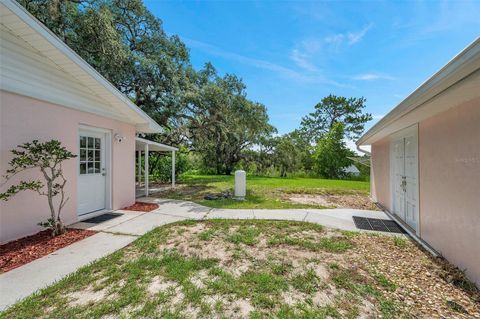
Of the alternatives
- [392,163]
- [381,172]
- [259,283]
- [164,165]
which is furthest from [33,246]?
[164,165]

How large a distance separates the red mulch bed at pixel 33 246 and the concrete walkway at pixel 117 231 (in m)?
0.18

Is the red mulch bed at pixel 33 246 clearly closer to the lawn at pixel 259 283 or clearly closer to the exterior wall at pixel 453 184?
the lawn at pixel 259 283

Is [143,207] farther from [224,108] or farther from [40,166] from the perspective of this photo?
[224,108]

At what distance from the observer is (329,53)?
10203 millimetres

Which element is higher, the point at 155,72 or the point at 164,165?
the point at 155,72

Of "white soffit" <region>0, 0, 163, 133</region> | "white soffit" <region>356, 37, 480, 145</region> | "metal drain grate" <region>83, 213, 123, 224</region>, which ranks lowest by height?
"metal drain grate" <region>83, 213, 123, 224</region>

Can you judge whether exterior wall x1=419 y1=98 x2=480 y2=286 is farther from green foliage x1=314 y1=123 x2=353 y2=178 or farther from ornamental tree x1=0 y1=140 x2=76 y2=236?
green foliage x1=314 y1=123 x2=353 y2=178

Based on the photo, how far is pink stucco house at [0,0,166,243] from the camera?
3809 millimetres

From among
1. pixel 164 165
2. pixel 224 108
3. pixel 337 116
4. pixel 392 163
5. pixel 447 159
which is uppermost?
pixel 337 116

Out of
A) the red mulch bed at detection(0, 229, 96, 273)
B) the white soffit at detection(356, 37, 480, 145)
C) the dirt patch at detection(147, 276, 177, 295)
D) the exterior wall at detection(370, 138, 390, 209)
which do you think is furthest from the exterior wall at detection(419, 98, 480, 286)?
the red mulch bed at detection(0, 229, 96, 273)

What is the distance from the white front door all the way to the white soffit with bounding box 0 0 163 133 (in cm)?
78

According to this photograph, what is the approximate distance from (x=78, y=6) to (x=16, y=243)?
863 cm

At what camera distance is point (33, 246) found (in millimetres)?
3807

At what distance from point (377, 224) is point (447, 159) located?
2.64 meters
